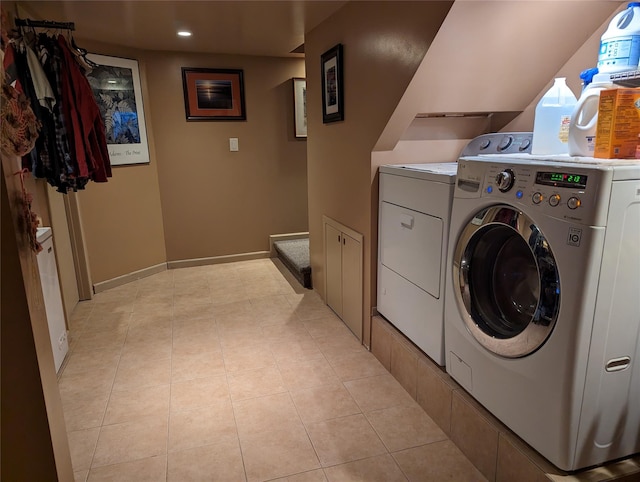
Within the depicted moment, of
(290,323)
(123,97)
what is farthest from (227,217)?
(290,323)

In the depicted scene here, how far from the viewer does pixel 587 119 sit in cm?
145

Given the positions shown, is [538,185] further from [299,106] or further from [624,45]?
[299,106]

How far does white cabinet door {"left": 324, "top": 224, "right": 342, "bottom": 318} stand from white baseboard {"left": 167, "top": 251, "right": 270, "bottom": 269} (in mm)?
1520

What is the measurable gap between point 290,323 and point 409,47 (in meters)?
1.93

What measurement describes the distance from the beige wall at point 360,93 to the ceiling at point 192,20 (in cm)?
23

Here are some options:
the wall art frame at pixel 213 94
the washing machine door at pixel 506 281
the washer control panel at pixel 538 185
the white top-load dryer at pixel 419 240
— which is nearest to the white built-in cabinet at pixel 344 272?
the white top-load dryer at pixel 419 240

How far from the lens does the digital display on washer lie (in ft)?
3.84

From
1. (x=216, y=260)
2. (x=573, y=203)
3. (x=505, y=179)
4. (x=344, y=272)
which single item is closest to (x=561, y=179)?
(x=573, y=203)

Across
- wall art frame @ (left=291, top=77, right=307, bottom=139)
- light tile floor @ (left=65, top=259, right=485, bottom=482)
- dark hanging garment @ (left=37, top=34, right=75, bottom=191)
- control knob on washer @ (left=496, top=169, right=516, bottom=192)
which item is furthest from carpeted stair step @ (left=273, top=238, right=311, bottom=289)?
control knob on washer @ (left=496, top=169, right=516, bottom=192)

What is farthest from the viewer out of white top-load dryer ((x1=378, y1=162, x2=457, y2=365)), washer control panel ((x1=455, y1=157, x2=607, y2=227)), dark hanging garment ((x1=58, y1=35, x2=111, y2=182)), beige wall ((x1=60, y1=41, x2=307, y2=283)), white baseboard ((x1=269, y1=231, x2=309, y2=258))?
white baseboard ((x1=269, y1=231, x2=309, y2=258))

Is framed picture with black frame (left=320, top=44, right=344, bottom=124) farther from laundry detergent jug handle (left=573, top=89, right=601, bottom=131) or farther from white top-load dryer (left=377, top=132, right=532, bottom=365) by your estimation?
laundry detergent jug handle (left=573, top=89, right=601, bottom=131)

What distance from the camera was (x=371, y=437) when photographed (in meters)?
1.89

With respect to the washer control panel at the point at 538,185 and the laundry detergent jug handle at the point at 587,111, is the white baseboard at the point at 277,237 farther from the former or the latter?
the laundry detergent jug handle at the point at 587,111

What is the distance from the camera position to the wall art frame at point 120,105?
3529 millimetres
